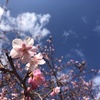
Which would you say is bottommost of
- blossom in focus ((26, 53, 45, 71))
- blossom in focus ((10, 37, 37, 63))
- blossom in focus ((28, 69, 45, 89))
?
blossom in focus ((28, 69, 45, 89))

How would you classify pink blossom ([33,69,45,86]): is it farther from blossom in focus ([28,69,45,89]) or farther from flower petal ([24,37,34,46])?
flower petal ([24,37,34,46])

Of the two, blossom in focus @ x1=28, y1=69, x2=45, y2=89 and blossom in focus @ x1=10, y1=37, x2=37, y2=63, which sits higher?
→ blossom in focus @ x1=10, y1=37, x2=37, y2=63

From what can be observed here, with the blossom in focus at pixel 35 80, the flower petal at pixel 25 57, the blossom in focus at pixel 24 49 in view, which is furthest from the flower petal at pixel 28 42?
the blossom in focus at pixel 35 80

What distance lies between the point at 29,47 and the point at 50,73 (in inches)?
327

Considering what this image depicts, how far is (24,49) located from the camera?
253 centimetres

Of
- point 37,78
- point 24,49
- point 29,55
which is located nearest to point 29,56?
point 29,55

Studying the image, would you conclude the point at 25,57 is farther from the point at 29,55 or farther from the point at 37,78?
the point at 37,78

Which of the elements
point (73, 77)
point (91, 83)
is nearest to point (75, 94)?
point (73, 77)

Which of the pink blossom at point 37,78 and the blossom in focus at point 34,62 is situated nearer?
the blossom in focus at point 34,62

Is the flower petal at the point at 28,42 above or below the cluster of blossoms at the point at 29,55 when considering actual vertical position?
above

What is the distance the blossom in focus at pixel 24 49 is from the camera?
2420mm

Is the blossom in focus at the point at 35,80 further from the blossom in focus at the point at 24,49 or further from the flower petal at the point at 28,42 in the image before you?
the flower petal at the point at 28,42

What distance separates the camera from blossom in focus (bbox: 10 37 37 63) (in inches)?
95.3

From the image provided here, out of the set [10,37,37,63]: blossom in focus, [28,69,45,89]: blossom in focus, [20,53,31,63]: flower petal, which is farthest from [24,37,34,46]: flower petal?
[28,69,45,89]: blossom in focus
